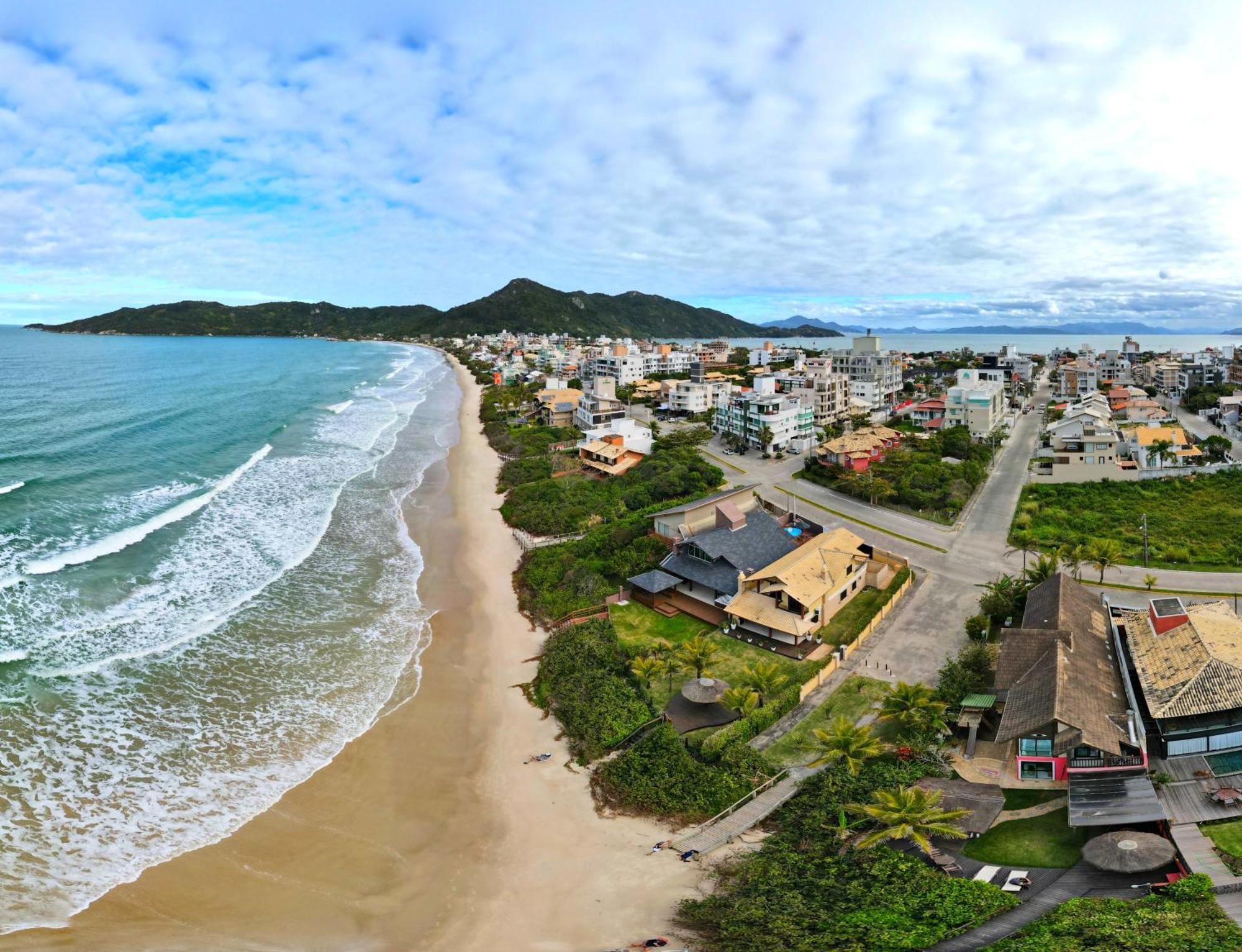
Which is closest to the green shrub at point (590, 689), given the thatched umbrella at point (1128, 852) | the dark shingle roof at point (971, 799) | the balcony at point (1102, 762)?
the dark shingle roof at point (971, 799)

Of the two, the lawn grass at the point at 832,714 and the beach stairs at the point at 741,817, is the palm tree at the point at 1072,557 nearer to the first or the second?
the lawn grass at the point at 832,714

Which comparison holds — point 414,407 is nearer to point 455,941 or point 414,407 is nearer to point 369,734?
point 369,734

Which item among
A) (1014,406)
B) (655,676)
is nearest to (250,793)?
(655,676)

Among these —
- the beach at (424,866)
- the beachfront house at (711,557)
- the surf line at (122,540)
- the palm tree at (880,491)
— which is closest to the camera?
the beach at (424,866)

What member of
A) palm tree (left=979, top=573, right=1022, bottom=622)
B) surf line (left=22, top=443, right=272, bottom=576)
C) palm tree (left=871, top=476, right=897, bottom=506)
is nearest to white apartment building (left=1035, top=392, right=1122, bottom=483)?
palm tree (left=871, top=476, right=897, bottom=506)

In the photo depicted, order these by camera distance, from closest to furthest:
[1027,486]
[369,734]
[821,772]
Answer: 1. [821,772]
2. [369,734]
3. [1027,486]
